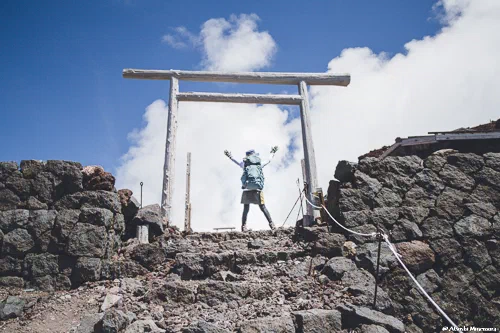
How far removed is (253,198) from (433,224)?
361 centimetres

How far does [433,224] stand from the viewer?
5707mm

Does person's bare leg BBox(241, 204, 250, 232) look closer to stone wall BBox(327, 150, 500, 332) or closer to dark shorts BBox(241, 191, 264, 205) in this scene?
dark shorts BBox(241, 191, 264, 205)

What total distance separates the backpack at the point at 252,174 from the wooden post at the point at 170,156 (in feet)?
5.43

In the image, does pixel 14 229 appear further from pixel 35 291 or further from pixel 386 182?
pixel 386 182

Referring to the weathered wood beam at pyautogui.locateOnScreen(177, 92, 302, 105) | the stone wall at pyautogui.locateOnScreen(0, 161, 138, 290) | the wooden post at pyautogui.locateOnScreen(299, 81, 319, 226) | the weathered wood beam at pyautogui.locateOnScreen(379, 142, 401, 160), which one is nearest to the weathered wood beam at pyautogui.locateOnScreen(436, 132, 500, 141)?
the weathered wood beam at pyautogui.locateOnScreen(379, 142, 401, 160)

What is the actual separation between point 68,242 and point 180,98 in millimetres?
4420

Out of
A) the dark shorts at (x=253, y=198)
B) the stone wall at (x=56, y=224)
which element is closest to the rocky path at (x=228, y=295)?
the stone wall at (x=56, y=224)

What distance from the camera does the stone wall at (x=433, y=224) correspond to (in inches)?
195

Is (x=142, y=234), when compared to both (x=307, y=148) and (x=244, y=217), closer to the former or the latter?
(x=244, y=217)

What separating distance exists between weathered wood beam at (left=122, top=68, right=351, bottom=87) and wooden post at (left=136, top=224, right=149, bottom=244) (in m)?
4.11

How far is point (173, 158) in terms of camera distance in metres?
7.73

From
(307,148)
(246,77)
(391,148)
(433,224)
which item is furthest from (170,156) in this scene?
(433,224)

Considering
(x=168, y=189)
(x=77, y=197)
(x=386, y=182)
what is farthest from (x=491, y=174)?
(x=77, y=197)

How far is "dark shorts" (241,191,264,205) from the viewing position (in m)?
7.56
